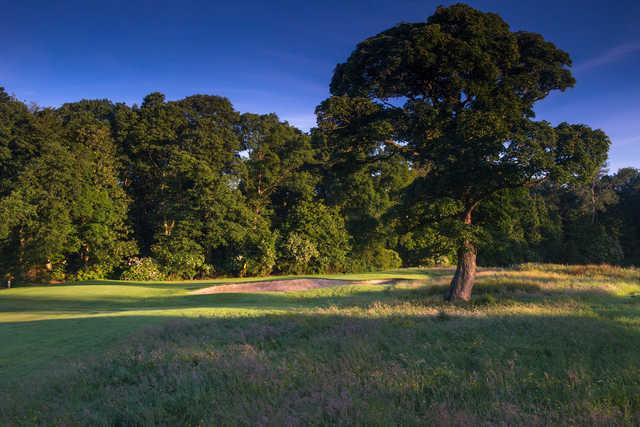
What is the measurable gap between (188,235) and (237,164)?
8.90 metres

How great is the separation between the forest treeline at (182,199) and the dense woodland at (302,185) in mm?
180

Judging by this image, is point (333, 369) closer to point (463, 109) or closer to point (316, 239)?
point (463, 109)

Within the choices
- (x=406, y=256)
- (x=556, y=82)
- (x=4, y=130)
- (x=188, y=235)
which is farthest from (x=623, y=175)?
(x=4, y=130)

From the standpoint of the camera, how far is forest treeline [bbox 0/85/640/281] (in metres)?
32.7

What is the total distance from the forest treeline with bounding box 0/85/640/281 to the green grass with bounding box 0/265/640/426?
60.1 ft

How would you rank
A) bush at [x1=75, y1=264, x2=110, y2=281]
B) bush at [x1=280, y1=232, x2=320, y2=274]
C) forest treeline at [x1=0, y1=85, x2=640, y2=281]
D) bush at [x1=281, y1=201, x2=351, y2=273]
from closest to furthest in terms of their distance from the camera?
forest treeline at [x1=0, y1=85, x2=640, y2=281]
bush at [x1=75, y1=264, x2=110, y2=281]
bush at [x1=280, y1=232, x2=320, y2=274]
bush at [x1=281, y1=201, x2=351, y2=273]

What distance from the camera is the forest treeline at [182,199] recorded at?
32719 mm

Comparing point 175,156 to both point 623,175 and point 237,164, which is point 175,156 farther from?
point 623,175

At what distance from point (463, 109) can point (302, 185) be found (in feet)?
94.3

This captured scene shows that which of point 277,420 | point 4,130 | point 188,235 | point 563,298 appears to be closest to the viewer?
point 277,420

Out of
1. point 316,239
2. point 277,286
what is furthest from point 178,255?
point 316,239

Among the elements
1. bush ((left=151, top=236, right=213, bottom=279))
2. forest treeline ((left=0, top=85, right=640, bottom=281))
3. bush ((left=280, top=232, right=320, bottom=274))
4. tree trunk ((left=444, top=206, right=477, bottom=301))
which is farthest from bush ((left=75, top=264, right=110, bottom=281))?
tree trunk ((left=444, top=206, right=477, bottom=301))

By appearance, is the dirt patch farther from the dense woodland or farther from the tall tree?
the tall tree

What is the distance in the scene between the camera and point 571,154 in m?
13.3
